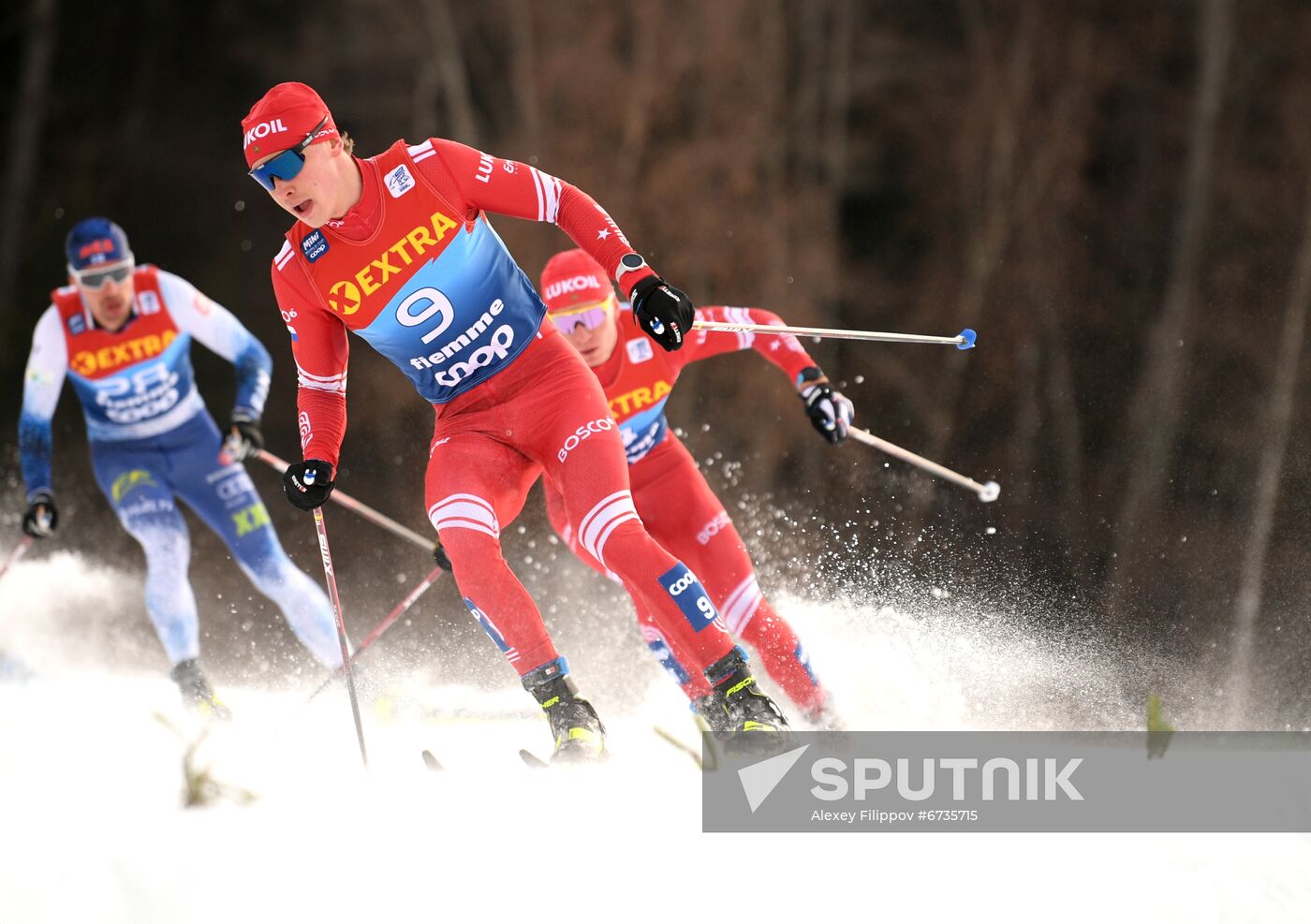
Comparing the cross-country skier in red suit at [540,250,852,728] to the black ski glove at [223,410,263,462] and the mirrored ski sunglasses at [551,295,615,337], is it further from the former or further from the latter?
the black ski glove at [223,410,263,462]

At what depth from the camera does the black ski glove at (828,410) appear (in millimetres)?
4328

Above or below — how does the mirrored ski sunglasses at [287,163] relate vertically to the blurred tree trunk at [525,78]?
below

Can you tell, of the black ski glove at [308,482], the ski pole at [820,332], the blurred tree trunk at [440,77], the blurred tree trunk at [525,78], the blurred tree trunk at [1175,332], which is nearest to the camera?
the black ski glove at [308,482]

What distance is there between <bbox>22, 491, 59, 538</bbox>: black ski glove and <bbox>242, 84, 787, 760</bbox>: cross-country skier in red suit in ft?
7.16

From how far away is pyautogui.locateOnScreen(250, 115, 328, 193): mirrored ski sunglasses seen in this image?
338cm

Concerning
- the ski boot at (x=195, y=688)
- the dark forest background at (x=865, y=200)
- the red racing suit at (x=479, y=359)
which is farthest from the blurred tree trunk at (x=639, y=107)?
the red racing suit at (x=479, y=359)

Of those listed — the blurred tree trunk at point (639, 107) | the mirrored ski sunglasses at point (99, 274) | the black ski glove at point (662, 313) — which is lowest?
the black ski glove at point (662, 313)

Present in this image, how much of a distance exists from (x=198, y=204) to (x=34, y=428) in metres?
7.29

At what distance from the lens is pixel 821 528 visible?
5.63m

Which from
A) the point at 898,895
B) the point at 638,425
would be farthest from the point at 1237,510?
the point at 898,895

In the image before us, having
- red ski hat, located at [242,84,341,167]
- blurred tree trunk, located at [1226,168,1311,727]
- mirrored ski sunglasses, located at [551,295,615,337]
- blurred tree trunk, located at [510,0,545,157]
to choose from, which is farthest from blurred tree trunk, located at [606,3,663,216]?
red ski hat, located at [242,84,341,167]

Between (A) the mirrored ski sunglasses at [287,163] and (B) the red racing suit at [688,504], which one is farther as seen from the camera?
(B) the red racing suit at [688,504]

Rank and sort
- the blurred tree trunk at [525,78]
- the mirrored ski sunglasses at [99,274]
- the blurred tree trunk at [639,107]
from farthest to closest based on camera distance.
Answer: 1. the blurred tree trunk at [525,78]
2. the blurred tree trunk at [639,107]
3. the mirrored ski sunglasses at [99,274]
